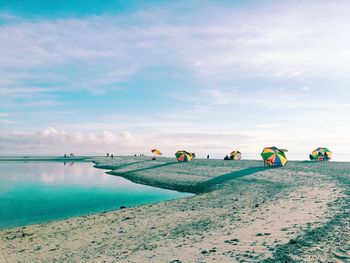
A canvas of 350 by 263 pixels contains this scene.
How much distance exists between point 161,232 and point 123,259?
431cm

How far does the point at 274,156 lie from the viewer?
4878cm

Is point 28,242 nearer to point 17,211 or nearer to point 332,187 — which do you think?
point 17,211

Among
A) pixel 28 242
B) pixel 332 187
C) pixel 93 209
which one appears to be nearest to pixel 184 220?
pixel 28 242

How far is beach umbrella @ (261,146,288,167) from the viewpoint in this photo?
48.5m

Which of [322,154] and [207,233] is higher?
[322,154]

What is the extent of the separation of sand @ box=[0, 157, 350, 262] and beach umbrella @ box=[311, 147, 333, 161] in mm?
44303

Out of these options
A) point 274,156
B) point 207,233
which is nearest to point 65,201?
point 207,233

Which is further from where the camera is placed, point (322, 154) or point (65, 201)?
point (322, 154)

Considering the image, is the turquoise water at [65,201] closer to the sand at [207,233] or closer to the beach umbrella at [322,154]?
the sand at [207,233]

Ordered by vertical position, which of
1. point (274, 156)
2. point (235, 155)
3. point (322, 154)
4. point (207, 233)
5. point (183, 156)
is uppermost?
point (322, 154)

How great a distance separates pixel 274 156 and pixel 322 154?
24594 millimetres

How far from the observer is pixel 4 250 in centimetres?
1569

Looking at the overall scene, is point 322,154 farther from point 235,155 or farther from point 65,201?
point 65,201

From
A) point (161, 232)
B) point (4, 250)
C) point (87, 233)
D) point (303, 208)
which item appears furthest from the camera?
point (303, 208)
